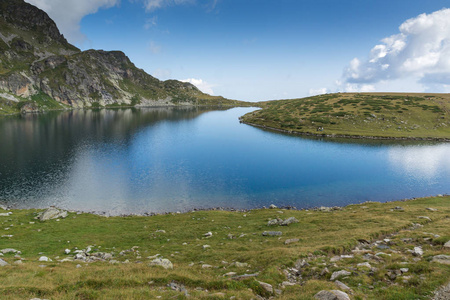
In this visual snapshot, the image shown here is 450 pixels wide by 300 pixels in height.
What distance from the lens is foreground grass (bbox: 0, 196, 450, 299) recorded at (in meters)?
13.9

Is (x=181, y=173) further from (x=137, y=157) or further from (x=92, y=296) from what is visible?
(x=92, y=296)

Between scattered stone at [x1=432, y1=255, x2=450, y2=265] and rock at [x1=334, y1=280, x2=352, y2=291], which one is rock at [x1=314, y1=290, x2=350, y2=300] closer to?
rock at [x1=334, y1=280, x2=352, y2=291]

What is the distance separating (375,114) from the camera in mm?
153375

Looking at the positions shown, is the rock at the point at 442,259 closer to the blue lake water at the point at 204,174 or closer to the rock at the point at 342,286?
the rock at the point at 342,286

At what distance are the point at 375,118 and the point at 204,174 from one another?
138215 mm

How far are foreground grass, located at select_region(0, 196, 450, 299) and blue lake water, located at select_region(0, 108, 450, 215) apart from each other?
11866 millimetres

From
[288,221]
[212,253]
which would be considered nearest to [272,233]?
[288,221]

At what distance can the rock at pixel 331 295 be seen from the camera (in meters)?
12.4

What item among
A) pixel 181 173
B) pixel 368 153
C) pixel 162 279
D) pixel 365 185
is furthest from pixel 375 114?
pixel 162 279

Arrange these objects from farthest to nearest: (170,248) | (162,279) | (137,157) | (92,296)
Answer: (137,157) < (170,248) < (162,279) < (92,296)

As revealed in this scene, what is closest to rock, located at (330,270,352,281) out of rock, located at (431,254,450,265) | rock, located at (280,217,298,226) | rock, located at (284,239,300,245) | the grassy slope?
rock, located at (431,254,450,265)

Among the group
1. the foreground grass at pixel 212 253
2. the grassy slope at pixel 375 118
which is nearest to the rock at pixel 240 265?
the foreground grass at pixel 212 253

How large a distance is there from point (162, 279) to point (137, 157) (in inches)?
2972

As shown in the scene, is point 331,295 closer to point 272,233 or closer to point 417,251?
point 417,251
